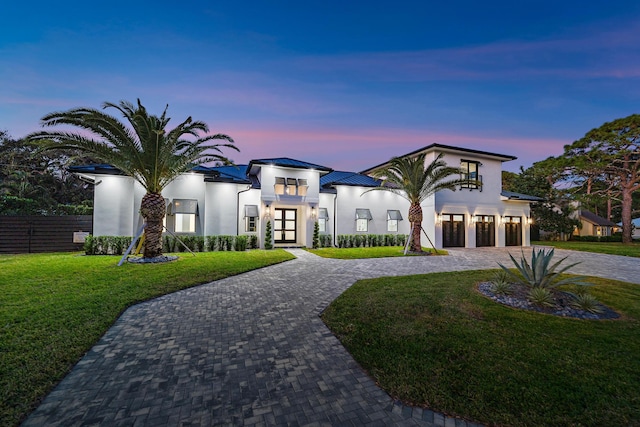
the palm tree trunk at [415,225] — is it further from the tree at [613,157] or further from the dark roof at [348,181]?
the tree at [613,157]

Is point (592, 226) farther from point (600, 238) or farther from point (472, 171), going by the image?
point (472, 171)

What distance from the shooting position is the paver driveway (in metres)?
2.74

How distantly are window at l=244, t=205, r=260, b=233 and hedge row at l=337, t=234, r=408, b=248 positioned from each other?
664 cm

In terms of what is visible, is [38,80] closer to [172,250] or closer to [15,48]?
[15,48]

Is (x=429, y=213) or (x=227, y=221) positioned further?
(x=429, y=213)

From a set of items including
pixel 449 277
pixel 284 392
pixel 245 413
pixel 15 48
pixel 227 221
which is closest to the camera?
pixel 245 413

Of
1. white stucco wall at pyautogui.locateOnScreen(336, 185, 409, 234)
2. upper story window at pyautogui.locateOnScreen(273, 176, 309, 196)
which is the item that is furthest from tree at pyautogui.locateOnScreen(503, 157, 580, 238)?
upper story window at pyautogui.locateOnScreen(273, 176, 309, 196)

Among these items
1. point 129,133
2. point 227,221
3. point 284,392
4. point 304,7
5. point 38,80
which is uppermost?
point 304,7

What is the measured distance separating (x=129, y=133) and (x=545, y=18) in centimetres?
2123

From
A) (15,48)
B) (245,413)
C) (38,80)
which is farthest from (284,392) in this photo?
(38,80)

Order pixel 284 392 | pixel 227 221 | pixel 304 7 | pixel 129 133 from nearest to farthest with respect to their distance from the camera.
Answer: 1. pixel 284 392
2. pixel 129 133
3. pixel 304 7
4. pixel 227 221

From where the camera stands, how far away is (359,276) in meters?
9.91

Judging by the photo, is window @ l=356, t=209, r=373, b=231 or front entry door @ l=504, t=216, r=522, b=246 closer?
window @ l=356, t=209, r=373, b=231

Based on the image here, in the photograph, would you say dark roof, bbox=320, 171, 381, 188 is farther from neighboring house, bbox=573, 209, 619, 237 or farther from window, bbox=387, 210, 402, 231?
neighboring house, bbox=573, 209, 619, 237
